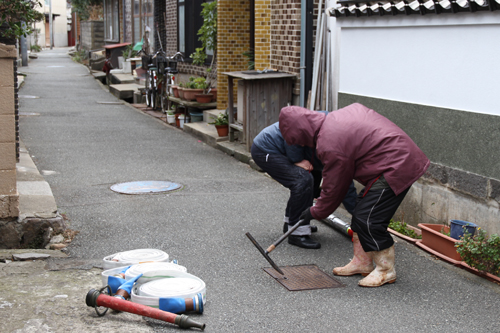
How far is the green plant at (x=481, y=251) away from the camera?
523 cm

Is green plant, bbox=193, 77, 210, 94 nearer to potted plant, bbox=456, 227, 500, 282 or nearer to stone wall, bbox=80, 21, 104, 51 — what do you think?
potted plant, bbox=456, 227, 500, 282

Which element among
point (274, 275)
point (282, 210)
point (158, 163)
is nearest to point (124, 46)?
point (158, 163)

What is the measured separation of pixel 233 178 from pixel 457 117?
4.02 meters

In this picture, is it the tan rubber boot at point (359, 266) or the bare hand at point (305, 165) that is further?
the bare hand at point (305, 165)

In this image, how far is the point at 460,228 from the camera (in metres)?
5.79

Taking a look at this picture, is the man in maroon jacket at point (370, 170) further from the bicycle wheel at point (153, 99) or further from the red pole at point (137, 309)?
the bicycle wheel at point (153, 99)

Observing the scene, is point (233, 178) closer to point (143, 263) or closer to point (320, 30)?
point (320, 30)

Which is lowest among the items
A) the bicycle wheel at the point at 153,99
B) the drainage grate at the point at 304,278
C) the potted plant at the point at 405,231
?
the drainage grate at the point at 304,278

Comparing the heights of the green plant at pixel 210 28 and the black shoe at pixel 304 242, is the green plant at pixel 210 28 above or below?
above

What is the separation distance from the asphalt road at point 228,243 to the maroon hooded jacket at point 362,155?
0.88 m

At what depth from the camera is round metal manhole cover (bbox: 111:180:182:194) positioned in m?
8.47

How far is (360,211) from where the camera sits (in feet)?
16.7

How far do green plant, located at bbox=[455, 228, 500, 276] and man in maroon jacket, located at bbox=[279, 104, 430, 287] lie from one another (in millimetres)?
744

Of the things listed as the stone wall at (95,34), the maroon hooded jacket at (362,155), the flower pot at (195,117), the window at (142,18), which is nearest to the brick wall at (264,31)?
the flower pot at (195,117)
